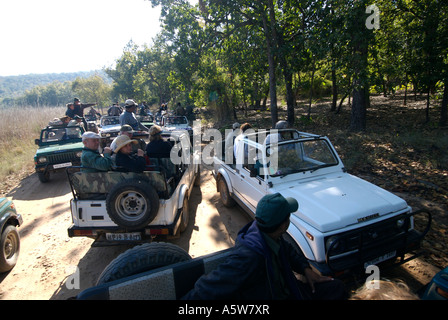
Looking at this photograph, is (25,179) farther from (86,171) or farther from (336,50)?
(336,50)

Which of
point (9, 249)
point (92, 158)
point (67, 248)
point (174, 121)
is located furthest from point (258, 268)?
point (174, 121)

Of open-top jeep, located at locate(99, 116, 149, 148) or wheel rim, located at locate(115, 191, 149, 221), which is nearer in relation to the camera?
wheel rim, located at locate(115, 191, 149, 221)

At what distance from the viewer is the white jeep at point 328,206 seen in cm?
301

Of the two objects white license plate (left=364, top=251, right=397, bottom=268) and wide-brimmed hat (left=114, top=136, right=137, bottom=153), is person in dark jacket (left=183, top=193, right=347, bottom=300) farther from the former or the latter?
wide-brimmed hat (left=114, top=136, right=137, bottom=153)

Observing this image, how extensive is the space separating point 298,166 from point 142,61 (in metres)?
34.8

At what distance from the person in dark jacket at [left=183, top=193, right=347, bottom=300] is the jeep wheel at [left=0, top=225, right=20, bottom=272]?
3997 millimetres

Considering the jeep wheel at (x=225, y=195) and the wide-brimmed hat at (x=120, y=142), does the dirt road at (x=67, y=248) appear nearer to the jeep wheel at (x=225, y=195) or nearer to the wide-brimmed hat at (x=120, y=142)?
the jeep wheel at (x=225, y=195)

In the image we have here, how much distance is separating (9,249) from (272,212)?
4796 mm

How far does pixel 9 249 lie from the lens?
14.0ft

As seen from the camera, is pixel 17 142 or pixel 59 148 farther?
pixel 17 142

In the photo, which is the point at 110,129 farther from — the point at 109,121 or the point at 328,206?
the point at 328,206

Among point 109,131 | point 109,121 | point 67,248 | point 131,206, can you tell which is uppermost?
point 109,121

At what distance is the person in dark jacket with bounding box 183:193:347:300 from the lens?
1614 millimetres

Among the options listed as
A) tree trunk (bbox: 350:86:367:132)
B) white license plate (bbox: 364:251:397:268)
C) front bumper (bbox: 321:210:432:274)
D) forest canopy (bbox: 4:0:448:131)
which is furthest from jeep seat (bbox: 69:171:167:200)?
tree trunk (bbox: 350:86:367:132)
